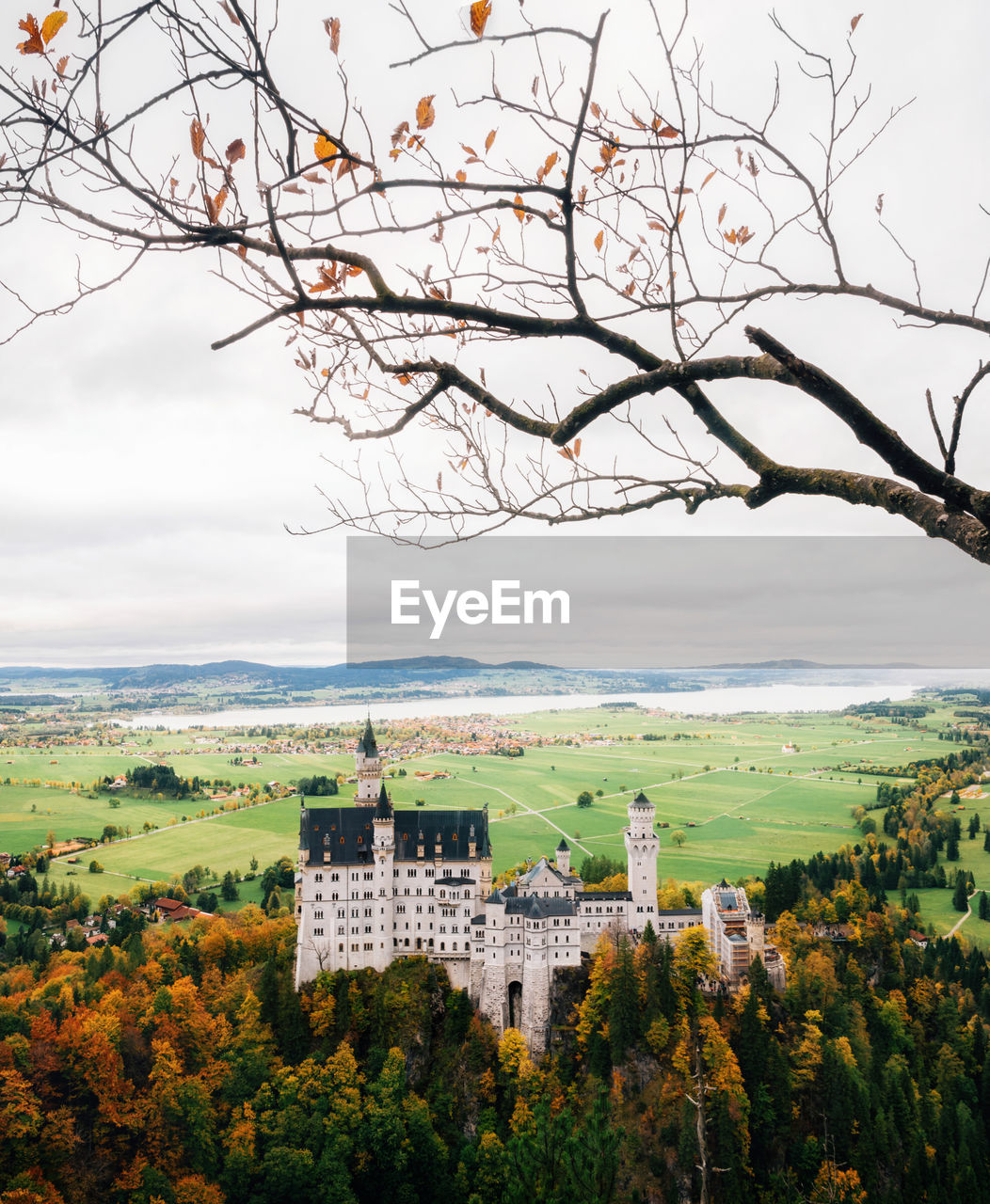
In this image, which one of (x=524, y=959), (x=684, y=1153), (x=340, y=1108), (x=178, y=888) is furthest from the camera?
(x=178, y=888)

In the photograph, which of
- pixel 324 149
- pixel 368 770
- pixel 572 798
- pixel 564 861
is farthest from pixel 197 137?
pixel 572 798

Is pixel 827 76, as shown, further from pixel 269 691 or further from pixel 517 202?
pixel 269 691

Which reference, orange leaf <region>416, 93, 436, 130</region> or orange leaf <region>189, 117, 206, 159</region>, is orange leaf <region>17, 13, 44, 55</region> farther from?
orange leaf <region>416, 93, 436, 130</region>

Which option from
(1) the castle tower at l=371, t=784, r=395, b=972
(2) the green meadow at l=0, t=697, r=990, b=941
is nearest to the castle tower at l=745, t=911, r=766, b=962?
(1) the castle tower at l=371, t=784, r=395, b=972

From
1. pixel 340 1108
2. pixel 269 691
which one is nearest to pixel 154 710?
pixel 269 691

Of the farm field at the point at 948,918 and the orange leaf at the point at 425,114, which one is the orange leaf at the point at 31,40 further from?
the farm field at the point at 948,918

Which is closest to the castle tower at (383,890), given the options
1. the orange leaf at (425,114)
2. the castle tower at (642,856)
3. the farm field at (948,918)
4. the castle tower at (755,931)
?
the castle tower at (642,856)

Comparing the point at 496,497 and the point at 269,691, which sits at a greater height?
the point at 496,497
